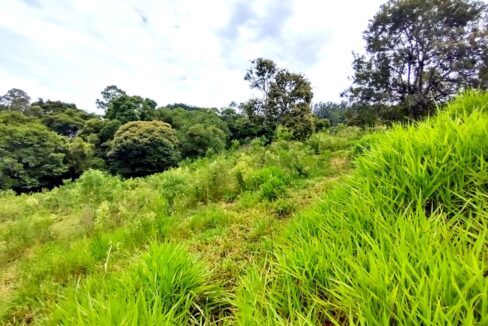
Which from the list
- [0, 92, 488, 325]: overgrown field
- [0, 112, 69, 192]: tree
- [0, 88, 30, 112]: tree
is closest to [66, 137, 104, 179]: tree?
[0, 112, 69, 192]: tree

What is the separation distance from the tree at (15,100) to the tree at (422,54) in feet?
151

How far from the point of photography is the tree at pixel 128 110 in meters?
31.3

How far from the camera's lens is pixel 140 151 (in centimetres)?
2417

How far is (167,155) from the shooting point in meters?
25.3

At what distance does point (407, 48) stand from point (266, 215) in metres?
17.3

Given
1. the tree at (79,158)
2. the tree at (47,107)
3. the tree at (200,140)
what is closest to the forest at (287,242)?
the tree at (200,140)

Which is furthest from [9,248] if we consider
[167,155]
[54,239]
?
[167,155]

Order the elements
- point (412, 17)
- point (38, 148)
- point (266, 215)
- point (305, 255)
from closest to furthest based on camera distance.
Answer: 1. point (305, 255)
2. point (266, 215)
3. point (412, 17)
4. point (38, 148)

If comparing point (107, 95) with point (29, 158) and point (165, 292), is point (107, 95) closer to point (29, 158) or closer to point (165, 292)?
point (29, 158)

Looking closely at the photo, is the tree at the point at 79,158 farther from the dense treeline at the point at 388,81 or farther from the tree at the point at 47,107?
the tree at the point at 47,107

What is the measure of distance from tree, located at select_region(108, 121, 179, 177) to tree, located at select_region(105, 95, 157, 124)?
6.43 meters

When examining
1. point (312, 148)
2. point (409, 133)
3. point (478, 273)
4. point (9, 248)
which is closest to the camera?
point (478, 273)

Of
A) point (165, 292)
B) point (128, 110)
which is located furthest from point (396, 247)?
point (128, 110)

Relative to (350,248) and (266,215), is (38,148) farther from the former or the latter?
(350,248)
